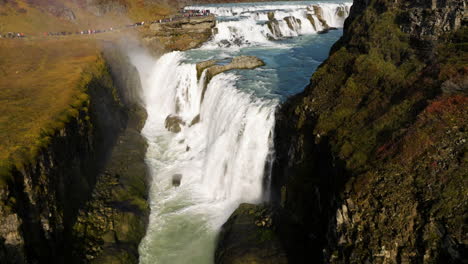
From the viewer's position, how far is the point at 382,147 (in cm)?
1237

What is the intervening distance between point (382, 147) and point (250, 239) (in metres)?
8.06

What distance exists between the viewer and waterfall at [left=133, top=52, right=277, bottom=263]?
821 inches

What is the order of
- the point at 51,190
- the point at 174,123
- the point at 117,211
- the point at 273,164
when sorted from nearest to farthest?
the point at 51,190, the point at 117,211, the point at 273,164, the point at 174,123

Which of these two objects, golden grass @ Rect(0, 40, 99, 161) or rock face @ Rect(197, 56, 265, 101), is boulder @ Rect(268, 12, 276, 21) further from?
golden grass @ Rect(0, 40, 99, 161)

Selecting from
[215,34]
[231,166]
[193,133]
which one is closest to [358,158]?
[231,166]

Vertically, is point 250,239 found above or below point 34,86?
below

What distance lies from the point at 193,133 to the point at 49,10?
159ft

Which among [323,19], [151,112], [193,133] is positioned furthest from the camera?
[323,19]

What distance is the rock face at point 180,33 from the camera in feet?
168

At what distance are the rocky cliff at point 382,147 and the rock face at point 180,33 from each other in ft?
110

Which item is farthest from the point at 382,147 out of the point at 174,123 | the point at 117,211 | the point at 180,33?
the point at 180,33

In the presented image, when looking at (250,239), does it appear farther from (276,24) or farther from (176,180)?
(276,24)

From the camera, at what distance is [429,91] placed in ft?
44.0

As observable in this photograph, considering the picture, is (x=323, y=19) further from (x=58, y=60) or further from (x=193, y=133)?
(x=58, y=60)
